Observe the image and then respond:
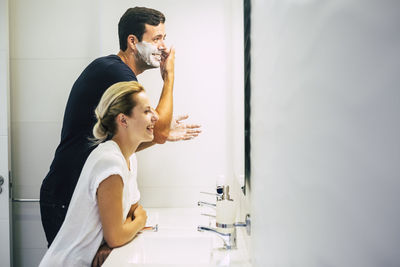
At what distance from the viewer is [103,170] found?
3.37 ft

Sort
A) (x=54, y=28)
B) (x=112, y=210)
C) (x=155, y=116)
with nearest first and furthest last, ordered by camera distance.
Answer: (x=112, y=210), (x=155, y=116), (x=54, y=28)

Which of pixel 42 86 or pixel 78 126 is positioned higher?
pixel 42 86

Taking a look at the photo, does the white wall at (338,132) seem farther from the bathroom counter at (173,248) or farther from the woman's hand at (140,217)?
the woman's hand at (140,217)

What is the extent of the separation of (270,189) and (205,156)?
1166 millimetres

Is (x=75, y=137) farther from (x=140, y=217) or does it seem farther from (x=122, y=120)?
(x=140, y=217)

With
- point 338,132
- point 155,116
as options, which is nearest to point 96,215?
point 155,116

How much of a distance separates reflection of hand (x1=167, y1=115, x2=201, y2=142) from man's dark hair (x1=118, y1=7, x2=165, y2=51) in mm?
427

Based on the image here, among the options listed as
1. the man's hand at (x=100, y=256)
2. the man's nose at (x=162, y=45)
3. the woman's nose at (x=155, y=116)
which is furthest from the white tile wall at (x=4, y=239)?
the man's nose at (x=162, y=45)

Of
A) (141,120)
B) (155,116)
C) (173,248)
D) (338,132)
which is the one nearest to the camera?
(338,132)

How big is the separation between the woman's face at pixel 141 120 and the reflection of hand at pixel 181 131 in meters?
0.21

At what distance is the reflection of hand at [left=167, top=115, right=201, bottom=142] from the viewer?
1.52 meters

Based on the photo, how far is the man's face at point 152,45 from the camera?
1465 millimetres

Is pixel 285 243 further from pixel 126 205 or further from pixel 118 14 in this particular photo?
pixel 118 14

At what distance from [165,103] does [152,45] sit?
28 centimetres
